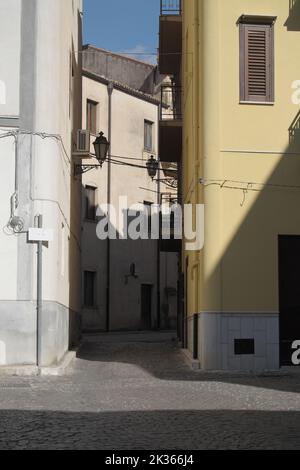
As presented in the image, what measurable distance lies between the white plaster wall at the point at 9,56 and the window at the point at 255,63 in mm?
4408

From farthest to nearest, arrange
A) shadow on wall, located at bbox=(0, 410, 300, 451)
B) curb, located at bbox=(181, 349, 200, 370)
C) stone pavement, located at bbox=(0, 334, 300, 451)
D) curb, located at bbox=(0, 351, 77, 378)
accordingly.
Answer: curb, located at bbox=(181, 349, 200, 370) → curb, located at bbox=(0, 351, 77, 378) → stone pavement, located at bbox=(0, 334, 300, 451) → shadow on wall, located at bbox=(0, 410, 300, 451)

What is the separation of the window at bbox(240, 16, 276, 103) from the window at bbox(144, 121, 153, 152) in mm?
21773

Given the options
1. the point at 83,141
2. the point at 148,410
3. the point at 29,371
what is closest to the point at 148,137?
the point at 83,141

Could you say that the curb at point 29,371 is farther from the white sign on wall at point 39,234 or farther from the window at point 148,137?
the window at point 148,137

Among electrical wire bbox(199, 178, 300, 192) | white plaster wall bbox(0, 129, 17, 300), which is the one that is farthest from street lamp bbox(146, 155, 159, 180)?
white plaster wall bbox(0, 129, 17, 300)

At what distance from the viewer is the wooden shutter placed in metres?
16.0

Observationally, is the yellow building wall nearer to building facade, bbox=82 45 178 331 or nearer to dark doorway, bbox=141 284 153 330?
building facade, bbox=82 45 178 331

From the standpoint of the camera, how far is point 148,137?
3825cm

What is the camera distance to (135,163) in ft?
122

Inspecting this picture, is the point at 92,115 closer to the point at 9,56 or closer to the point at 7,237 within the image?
the point at 9,56

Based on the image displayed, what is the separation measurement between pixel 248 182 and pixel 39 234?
4244 mm
